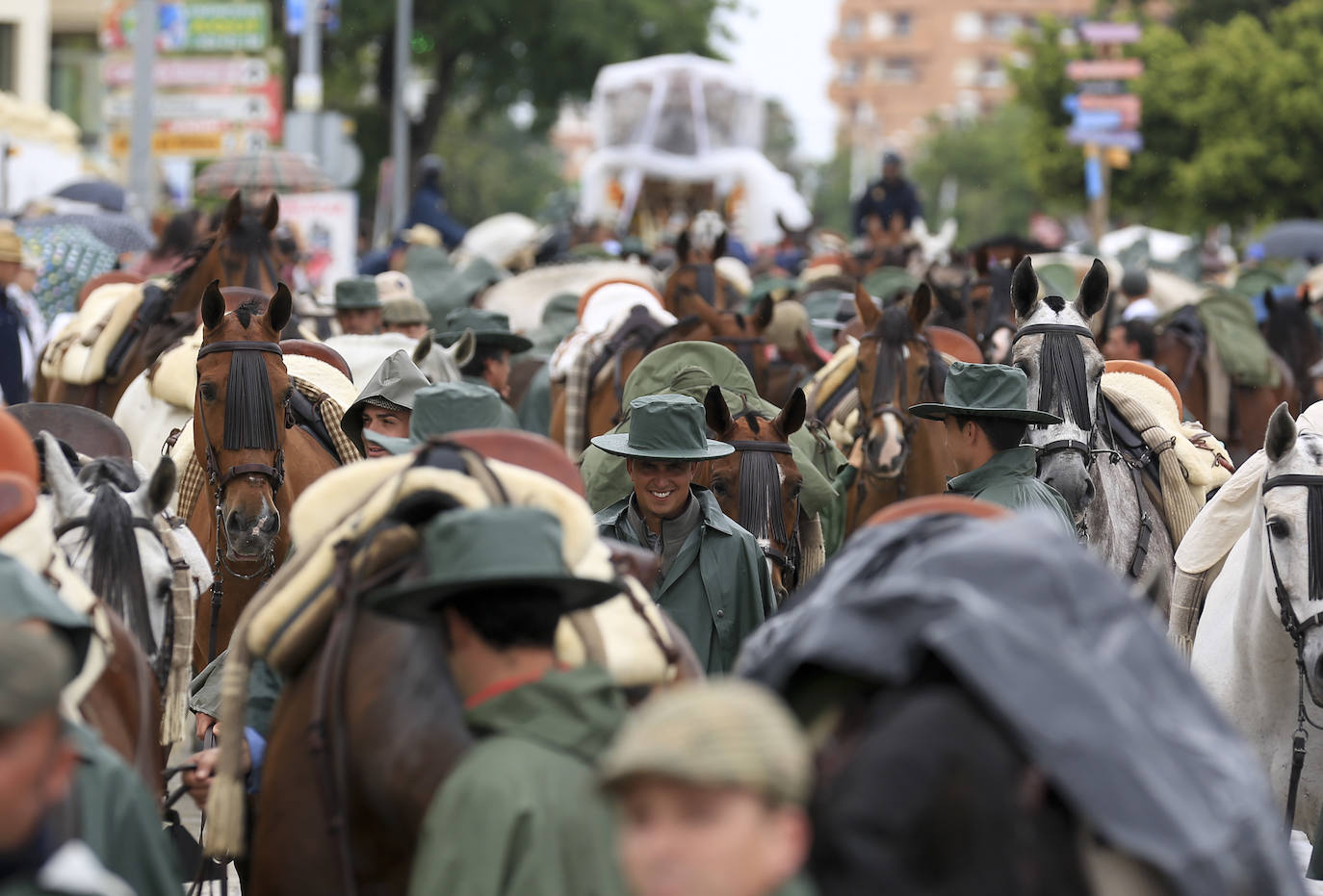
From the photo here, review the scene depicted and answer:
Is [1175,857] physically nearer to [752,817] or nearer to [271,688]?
[752,817]

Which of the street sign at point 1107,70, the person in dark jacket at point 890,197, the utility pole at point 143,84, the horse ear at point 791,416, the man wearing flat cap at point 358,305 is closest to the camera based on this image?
the horse ear at point 791,416

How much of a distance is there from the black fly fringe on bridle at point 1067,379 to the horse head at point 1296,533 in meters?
1.30

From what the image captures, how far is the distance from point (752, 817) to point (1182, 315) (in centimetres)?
1211

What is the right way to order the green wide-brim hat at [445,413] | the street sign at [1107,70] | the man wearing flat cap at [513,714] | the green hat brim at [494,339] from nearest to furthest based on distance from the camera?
the man wearing flat cap at [513,714] → the green wide-brim hat at [445,413] → the green hat brim at [494,339] → the street sign at [1107,70]

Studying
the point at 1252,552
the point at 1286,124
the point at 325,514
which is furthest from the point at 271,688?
the point at 1286,124

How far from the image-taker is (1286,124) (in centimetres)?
3916

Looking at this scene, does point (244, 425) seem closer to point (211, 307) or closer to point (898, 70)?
point (211, 307)

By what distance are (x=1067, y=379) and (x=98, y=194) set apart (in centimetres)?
1439

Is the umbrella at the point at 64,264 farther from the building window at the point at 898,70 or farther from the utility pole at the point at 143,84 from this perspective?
the building window at the point at 898,70

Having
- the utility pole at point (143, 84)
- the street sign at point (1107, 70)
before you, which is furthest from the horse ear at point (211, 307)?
the street sign at point (1107, 70)

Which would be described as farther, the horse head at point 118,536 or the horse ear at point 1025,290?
the horse ear at point 1025,290

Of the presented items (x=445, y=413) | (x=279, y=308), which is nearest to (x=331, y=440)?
(x=279, y=308)

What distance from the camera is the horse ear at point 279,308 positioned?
759 cm

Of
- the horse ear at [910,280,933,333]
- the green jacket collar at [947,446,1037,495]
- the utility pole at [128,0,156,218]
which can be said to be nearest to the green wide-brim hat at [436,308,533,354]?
the horse ear at [910,280,933,333]
